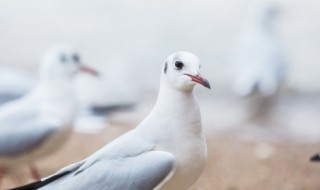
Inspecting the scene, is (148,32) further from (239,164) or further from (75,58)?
(75,58)

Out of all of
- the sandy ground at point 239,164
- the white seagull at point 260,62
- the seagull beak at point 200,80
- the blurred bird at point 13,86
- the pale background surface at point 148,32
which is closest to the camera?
the seagull beak at point 200,80

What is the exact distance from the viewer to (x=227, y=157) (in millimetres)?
4387

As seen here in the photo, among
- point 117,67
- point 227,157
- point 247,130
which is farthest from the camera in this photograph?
point 117,67

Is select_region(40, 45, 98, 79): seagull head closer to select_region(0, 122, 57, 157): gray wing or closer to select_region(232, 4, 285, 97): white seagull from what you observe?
select_region(0, 122, 57, 157): gray wing

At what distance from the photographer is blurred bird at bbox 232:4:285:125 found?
17.2 ft

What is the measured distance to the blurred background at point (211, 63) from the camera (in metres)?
4.29

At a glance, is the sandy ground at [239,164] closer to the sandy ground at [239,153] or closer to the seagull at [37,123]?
the sandy ground at [239,153]

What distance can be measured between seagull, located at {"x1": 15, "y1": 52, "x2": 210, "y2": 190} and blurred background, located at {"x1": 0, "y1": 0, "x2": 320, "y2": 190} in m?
1.34

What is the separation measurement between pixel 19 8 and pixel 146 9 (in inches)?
55.3

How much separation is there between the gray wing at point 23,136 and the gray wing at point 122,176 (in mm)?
1209

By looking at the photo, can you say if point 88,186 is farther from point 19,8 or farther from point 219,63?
point 19,8

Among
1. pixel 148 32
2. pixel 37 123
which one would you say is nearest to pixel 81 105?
pixel 37 123

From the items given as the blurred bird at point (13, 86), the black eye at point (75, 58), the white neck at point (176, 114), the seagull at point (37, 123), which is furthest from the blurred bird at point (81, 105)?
the white neck at point (176, 114)

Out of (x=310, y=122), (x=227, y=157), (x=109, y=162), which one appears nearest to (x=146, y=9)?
(x=310, y=122)
